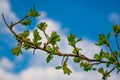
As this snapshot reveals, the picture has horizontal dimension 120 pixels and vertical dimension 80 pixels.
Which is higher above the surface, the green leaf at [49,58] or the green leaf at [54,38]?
the green leaf at [54,38]

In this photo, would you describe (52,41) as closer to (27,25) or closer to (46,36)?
(46,36)

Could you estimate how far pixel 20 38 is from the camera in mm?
4520

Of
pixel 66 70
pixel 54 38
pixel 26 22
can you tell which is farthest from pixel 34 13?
pixel 66 70

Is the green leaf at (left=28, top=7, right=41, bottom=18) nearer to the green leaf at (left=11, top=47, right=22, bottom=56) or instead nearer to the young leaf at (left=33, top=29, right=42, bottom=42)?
the young leaf at (left=33, top=29, right=42, bottom=42)

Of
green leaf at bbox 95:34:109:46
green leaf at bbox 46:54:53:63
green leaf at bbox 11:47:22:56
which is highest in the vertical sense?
green leaf at bbox 95:34:109:46

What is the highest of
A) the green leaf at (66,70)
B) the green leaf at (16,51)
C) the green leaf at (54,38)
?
the green leaf at (54,38)

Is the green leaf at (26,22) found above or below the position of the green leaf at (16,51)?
above

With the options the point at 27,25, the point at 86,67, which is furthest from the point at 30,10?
the point at 86,67

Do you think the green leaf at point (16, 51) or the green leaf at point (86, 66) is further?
the green leaf at point (86, 66)

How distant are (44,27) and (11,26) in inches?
30.5

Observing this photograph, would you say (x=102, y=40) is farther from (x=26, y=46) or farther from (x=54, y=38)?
(x=26, y=46)

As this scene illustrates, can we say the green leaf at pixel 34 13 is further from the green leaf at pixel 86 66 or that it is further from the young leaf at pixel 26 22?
the green leaf at pixel 86 66

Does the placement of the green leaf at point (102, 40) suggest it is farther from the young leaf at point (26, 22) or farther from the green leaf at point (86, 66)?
the young leaf at point (26, 22)

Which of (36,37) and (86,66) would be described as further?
(86,66)
